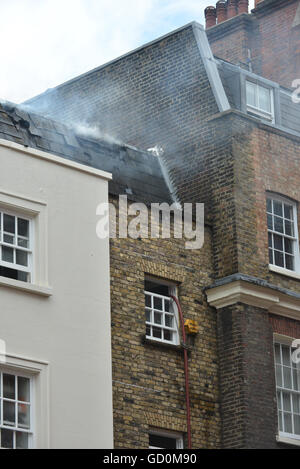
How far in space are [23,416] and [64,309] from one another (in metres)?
2.17

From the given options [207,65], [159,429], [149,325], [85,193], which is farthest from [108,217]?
[207,65]

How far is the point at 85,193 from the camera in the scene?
21.3 m

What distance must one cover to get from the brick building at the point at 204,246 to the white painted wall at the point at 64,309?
721mm

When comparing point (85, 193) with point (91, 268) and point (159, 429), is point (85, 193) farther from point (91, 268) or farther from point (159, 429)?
point (159, 429)

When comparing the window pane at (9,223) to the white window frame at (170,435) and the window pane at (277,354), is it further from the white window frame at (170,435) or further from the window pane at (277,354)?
the window pane at (277,354)

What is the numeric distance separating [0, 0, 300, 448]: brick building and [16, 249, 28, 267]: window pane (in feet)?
6.98

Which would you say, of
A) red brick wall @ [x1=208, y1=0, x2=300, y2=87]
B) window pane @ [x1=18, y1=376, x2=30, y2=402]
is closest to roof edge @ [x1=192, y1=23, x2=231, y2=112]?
red brick wall @ [x1=208, y1=0, x2=300, y2=87]

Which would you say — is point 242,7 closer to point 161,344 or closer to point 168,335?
point 168,335

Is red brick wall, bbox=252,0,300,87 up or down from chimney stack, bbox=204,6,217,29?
down

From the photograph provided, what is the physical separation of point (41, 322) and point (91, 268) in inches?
66.8

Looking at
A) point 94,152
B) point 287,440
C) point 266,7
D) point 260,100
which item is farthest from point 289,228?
point 266,7

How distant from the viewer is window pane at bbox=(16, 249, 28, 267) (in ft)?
64.9

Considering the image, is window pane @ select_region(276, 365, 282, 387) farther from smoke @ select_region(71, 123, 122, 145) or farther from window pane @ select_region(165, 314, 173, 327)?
smoke @ select_region(71, 123, 122, 145)

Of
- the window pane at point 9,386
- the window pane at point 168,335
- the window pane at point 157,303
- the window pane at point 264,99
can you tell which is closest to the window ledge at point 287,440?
the window pane at point 168,335
